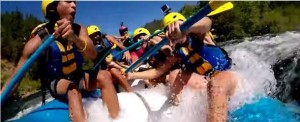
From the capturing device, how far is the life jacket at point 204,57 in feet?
11.5

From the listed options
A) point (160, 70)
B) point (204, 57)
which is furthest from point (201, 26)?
point (160, 70)

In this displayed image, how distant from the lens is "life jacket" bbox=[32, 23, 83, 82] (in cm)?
338

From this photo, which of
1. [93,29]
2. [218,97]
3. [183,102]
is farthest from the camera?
[93,29]

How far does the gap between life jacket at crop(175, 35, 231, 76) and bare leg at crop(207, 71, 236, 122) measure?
28cm

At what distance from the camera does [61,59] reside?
3.42 m

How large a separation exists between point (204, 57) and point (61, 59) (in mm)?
1183

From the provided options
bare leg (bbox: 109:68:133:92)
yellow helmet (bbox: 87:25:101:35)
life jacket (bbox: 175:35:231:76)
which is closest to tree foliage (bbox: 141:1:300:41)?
yellow helmet (bbox: 87:25:101:35)

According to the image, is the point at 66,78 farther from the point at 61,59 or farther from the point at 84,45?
the point at 84,45

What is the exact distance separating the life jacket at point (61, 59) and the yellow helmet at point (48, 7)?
88 mm

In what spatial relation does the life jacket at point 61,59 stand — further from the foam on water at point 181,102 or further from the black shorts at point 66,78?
the foam on water at point 181,102

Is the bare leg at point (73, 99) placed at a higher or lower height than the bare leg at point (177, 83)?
higher

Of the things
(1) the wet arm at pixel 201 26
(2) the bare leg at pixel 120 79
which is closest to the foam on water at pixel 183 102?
(1) the wet arm at pixel 201 26

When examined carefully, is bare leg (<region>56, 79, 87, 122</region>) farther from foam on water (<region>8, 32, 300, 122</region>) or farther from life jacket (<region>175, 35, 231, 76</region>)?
life jacket (<region>175, 35, 231, 76</region>)

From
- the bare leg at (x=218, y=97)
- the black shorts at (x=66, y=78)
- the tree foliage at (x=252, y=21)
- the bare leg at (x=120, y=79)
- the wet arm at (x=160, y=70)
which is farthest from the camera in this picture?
the tree foliage at (x=252, y=21)
